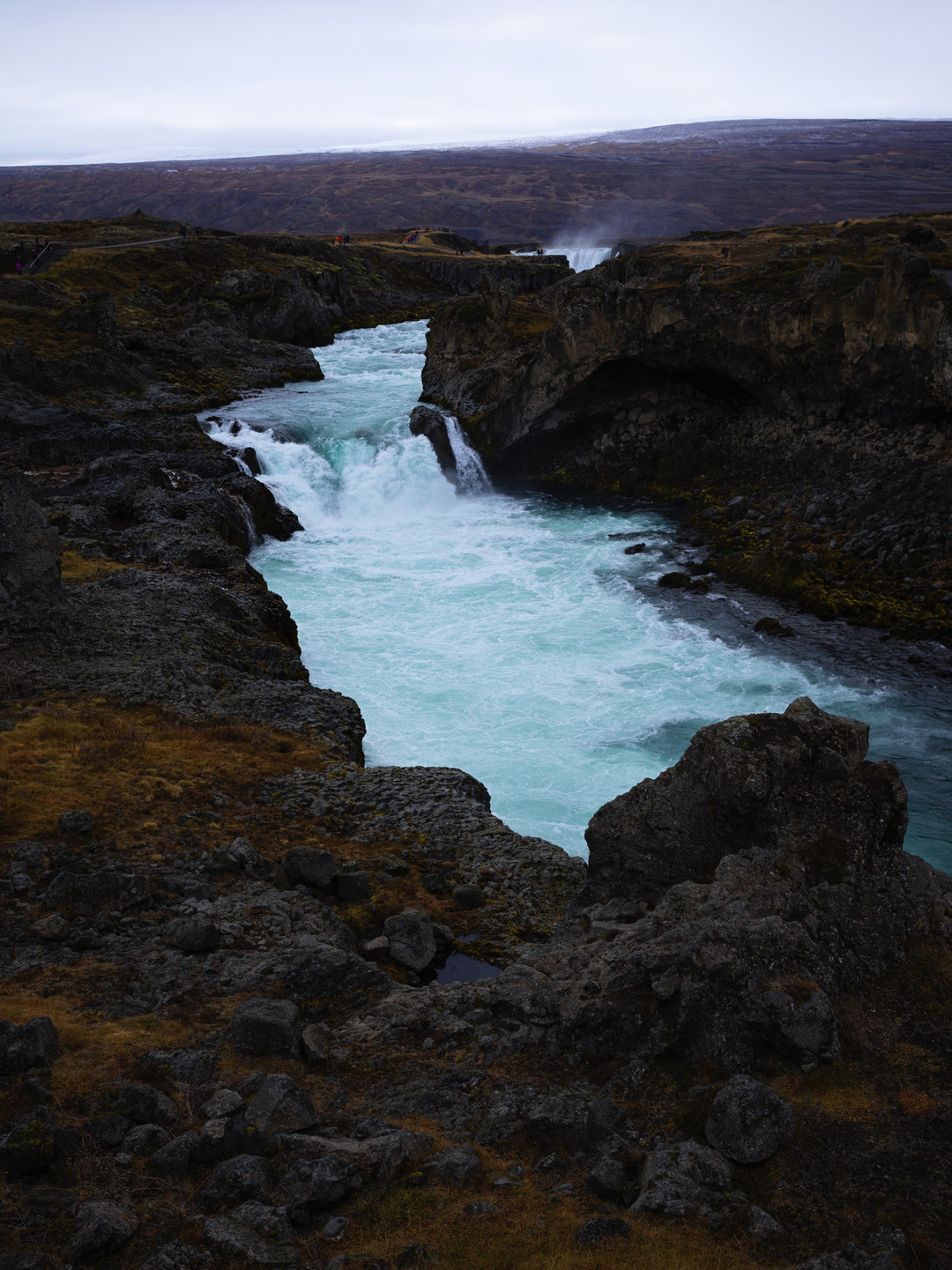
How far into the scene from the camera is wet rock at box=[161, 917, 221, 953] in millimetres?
12672

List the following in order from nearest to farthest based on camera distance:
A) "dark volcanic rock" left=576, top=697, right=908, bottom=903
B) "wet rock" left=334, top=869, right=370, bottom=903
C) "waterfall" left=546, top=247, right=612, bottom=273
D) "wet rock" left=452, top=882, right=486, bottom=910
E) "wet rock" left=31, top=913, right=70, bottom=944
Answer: "dark volcanic rock" left=576, top=697, right=908, bottom=903
"wet rock" left=31, top=913, right=70, bottom=944
"wet rock" left=334, top=869, right=370, bottom=903
"wet rock" left=452, top=882, right=486, bottom=910
"waterfall" left=546, top=247, right=612, bottom=273

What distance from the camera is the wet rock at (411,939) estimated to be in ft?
45.2

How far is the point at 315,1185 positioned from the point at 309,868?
24.5 ft

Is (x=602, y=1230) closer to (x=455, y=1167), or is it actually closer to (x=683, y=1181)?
(x=683, y=1181)

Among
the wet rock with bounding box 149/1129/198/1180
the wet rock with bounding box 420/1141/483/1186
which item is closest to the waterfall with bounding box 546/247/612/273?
the wet rock with bounding box 420/1141/483/1186

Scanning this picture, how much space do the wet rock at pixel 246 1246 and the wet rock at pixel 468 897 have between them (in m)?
8.55

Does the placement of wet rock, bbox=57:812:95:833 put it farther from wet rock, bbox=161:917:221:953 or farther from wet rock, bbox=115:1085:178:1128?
wet rock, bbox=115:1085:178:1128

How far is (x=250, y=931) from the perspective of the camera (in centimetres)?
1340

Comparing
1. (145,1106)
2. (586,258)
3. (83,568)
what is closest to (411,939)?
(145,1106)

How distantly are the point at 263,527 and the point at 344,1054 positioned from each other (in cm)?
3161

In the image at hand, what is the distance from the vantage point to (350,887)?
15.1m

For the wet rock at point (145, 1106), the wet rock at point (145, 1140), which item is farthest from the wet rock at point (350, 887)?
the wet rock at point (145, 1140)

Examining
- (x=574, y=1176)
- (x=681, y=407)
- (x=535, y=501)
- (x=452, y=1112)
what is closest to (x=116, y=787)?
(x=452, y=1112)

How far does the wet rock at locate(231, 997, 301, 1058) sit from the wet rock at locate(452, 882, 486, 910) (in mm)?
5565
